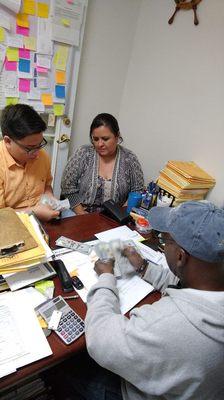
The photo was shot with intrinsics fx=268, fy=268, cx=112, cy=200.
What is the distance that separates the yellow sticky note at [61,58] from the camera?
2.09 metres

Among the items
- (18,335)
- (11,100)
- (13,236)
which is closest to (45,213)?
(13,236)

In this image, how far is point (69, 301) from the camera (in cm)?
98

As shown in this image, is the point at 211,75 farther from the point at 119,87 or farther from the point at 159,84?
the point at 119,87

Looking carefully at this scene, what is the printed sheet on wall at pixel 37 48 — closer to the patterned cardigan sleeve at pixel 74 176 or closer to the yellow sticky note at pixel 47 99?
the yellow sticky note at pixel 47 99

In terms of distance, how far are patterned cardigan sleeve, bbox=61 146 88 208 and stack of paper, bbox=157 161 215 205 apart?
610mm

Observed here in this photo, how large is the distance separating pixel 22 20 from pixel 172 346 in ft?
7.05

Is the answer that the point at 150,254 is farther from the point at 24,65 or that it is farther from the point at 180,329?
the point at 24,65

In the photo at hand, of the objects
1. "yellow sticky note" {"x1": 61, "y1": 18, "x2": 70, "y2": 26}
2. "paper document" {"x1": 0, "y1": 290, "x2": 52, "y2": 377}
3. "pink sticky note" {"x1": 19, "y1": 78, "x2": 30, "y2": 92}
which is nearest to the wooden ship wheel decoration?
"yellow sticky note" {"x1": 61, "y1": 18, "x2": 70, "y2": 26}

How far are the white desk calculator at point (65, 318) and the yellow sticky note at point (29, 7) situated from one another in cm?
192

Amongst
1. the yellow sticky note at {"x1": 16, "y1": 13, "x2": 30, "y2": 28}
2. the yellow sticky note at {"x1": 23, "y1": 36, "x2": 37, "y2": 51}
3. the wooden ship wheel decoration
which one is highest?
the wooden ship wheel decoration

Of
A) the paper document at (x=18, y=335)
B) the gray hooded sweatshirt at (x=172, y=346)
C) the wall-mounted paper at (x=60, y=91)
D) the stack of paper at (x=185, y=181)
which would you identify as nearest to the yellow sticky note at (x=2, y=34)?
the wall-mounted paper at (x=60, y=91)

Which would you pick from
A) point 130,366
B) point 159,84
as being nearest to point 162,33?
point 159,84

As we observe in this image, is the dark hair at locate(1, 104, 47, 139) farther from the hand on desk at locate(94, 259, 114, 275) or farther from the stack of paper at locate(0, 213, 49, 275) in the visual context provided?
the hand on desk at locate(94, 259, 114, 275)

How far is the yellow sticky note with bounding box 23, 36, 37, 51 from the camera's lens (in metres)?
1.92
